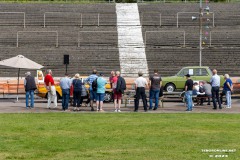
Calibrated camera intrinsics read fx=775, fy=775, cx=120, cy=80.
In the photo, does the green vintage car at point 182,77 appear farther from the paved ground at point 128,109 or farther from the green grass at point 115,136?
the green grass at point 115,136

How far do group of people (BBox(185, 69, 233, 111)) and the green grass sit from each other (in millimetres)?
3992

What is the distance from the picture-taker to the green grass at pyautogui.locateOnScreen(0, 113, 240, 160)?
18062 millimetres

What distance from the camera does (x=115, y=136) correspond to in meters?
21.5

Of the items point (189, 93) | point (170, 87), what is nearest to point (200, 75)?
point (170, 87)

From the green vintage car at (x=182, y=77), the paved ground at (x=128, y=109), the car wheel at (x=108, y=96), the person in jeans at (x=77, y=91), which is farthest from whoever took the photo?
the green vintage car at (x=182, y=77)

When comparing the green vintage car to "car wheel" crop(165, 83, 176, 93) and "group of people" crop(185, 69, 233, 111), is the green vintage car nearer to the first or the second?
"car wheel" crop(165, 83, 176, 93)

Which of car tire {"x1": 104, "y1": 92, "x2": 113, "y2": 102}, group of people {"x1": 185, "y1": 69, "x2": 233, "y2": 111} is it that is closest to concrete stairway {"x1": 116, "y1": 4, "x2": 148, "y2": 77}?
car tire {"x1": 104, "y1": 92, "x2": 113, "y2": 102}

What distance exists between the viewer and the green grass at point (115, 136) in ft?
59.3

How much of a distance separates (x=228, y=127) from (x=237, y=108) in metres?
10.4

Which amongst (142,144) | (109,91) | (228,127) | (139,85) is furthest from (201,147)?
(109,91)

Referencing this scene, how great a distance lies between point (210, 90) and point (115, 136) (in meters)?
15.1

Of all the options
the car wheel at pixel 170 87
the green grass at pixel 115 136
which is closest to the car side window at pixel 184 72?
the car wheel at pixel 170 87

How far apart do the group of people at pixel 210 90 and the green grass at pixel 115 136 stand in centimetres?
399

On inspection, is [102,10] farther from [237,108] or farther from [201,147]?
[201,147]
